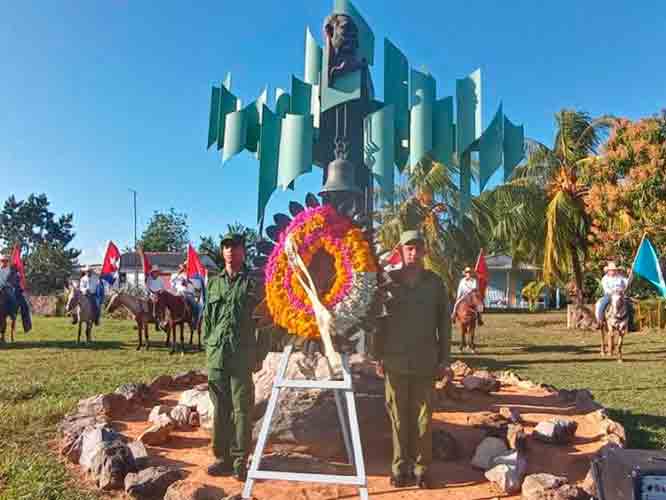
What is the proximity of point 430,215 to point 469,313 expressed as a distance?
8.15 ft

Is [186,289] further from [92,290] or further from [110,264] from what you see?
[110,264]

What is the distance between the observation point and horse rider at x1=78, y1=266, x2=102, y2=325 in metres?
13.9

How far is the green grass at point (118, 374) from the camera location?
14.3 feet

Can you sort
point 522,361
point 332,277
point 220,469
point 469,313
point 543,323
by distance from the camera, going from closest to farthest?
point 332,277, point 220,469, point 522,361, point 469,313, point 543,323

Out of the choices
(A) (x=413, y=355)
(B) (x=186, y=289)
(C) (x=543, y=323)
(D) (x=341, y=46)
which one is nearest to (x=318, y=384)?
(A) (x=413, y=355)

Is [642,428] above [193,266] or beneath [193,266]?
beneath

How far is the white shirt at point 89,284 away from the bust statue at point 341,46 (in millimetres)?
10578

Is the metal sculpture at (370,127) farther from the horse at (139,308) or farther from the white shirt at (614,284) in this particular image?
the horse at (139,308)

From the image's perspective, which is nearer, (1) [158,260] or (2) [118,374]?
(2) [118,374]

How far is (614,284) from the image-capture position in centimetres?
1169

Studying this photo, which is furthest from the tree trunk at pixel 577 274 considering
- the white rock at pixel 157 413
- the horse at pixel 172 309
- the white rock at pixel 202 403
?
the white rock at pixel 157 413

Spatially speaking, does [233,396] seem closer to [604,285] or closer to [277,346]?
[277,346]

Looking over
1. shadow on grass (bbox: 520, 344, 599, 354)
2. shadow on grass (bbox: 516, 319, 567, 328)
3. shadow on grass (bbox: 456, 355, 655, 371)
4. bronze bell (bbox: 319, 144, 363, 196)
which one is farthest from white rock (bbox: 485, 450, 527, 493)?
shadow on grass (bbox: 516, 319, 567, 328)

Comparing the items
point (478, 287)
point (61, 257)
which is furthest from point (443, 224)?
point (61, 257)
